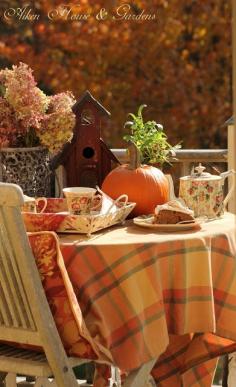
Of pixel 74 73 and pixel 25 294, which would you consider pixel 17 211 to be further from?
pixel 74 73

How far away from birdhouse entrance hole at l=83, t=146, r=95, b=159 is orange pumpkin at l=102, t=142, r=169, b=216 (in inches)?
13.2

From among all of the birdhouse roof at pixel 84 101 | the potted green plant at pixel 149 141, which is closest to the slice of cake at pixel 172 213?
the potted green plant at pixel 149 141

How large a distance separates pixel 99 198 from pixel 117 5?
4.84 m

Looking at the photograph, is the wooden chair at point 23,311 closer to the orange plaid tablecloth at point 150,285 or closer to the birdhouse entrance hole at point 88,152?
the orange plaid tablecloth at point 150,285

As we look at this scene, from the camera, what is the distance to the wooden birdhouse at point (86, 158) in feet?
13.0

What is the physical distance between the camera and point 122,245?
123 inches

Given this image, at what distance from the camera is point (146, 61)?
831 cm

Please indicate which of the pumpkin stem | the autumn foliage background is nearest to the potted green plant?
the pumpkin stem

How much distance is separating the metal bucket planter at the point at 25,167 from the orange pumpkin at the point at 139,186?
282mm

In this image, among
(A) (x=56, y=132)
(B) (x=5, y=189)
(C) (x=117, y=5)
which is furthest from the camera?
(C) (x=117, y=5)

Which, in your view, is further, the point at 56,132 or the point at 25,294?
the point at 56,132

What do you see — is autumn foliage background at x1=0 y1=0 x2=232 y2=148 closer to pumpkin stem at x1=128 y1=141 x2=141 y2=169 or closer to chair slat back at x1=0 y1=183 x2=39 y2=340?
pumpkin stem at x1=128 y1=141 x2=141 y2=169

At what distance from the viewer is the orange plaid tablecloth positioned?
3.09m

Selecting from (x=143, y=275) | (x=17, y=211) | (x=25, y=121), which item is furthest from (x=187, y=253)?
(x=25, y=121)
